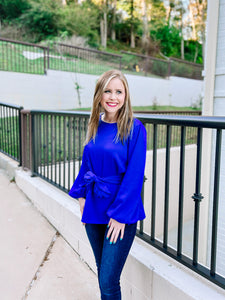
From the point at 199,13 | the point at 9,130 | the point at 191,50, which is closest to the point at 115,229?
the point at 9,130

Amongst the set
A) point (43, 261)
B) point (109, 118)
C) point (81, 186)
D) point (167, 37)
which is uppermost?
point (167, 37)

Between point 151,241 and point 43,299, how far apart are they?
89 centimetres

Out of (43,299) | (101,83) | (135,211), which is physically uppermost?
(101,83)

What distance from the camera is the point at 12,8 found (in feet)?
72.5

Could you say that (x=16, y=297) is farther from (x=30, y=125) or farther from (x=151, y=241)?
(x=30, y=125)

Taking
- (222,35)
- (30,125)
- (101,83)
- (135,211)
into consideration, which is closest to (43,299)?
(135,211)

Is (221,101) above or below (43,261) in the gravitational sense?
above

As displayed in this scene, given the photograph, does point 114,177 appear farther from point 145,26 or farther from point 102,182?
point 145,26

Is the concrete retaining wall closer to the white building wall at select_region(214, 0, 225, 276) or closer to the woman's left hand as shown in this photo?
the white building wall at select_region(214, 0, 225, 276)

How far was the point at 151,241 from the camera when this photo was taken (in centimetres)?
191

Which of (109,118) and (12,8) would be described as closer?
(109,118)

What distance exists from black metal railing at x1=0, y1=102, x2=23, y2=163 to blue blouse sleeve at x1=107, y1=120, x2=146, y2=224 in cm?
332

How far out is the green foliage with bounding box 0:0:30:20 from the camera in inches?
862

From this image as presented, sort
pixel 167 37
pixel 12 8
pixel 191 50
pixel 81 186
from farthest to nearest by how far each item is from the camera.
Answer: pixel 191 50
pixel 167 37
pixel 12 8
pixel 81 186
